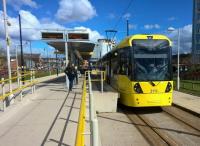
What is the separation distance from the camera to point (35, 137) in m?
6.38

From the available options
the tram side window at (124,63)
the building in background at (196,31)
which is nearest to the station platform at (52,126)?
the tram side window at (124,63)

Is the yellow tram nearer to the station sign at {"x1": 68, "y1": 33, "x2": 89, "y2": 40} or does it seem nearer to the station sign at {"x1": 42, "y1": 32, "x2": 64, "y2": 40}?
the station sign at {"x1": 68, "y1": 33, "x2": 89, "y2": 40}

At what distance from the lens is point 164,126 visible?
10609 mm

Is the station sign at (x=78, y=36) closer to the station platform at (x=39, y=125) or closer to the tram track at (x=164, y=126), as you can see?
the tram track at (x=164, y=126)

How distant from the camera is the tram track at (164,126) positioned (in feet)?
28.2

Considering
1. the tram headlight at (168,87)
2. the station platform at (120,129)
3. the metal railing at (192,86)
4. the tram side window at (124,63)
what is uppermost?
the tram side window at (124,63)

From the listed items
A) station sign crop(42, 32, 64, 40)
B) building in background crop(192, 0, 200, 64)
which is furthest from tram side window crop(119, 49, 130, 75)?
building in background crop(192, 0, 200, 64)

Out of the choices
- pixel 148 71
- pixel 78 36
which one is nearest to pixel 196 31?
pixel 78 36

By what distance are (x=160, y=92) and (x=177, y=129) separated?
2.55 metres

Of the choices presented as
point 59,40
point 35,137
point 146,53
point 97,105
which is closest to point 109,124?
point 97,105

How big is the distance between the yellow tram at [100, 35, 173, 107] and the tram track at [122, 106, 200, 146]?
2.34ft

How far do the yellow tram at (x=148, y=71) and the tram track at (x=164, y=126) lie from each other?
0.71 meters

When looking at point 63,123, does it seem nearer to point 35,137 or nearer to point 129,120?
point 35,137

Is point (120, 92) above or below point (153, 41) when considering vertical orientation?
below
